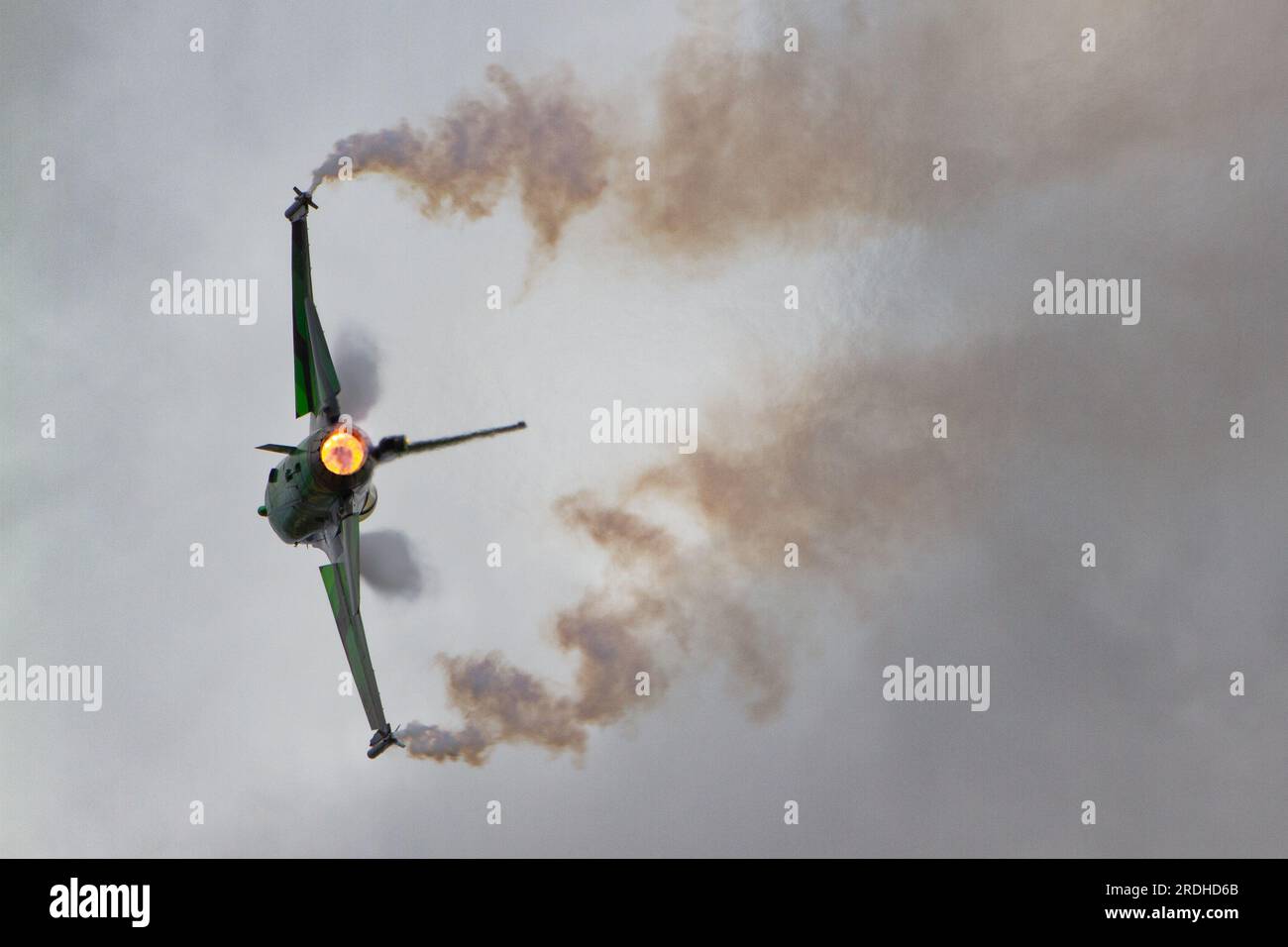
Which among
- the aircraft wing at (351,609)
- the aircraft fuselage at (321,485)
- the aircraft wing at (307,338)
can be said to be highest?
the aircraft wing at (307,338)

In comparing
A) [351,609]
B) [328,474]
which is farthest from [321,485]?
[351,609]

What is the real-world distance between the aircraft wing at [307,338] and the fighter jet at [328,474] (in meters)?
0.03

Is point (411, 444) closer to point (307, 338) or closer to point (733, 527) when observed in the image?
point (307, 338)

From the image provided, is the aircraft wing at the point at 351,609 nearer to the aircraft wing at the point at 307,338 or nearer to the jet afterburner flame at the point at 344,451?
the jet afterburner flame at the point at 344,451

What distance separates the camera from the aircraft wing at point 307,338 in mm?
40812

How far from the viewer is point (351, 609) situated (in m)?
43.0

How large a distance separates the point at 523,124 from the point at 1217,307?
40.0 metres

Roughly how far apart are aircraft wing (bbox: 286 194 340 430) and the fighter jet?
3 centimetres

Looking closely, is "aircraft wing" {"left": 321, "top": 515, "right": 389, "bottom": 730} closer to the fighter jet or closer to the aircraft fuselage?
the fighter jet

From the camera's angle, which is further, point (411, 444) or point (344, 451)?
point (344, 451)

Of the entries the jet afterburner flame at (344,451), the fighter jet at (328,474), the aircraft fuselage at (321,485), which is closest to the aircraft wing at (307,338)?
the fighter jet at (328,474)

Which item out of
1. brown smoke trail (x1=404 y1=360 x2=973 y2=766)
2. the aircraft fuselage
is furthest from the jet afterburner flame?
brown smoke trail (x1=404 y1=360 x2=973 y2=766)

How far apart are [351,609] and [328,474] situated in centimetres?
845

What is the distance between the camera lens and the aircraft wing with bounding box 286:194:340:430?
134 ft
